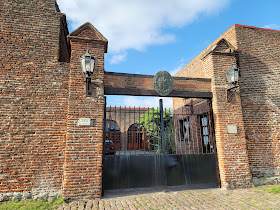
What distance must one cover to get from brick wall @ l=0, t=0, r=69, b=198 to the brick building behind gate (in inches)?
0.9

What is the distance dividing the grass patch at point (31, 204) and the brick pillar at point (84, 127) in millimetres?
293

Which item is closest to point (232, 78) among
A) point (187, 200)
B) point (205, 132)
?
point (205, 132)

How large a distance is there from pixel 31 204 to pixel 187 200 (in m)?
3.71

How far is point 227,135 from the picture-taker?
5465 mm

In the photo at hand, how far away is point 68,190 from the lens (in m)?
4.27

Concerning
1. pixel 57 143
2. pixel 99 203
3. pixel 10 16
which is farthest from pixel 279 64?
pixel 10 16

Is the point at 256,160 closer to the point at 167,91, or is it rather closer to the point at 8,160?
the point at 167,91

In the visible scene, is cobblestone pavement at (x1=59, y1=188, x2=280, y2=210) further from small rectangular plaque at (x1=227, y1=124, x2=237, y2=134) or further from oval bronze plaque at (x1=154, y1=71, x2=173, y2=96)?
oval bronze plaque at (x1=154, y1=71, x2=173, y2=96)

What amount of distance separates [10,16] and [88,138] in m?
4.25

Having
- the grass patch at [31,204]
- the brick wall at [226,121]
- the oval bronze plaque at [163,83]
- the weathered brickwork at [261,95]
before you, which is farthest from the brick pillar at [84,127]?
the weathered brickwork at [261,95]

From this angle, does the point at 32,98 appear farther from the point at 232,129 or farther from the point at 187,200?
the point at 232,129

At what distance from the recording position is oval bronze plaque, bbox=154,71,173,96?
5.62 metres

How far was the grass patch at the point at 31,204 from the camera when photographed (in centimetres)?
387

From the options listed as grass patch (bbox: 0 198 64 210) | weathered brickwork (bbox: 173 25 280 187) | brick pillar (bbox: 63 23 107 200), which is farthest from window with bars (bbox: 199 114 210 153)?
grass patch (bbox: 0 198 64 210)
